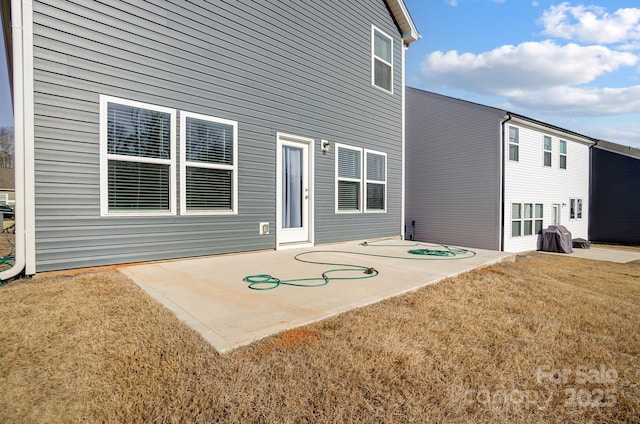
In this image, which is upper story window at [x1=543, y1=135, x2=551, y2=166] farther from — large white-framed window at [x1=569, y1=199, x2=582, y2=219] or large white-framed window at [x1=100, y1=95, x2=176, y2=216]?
large white-framed window at [x1=100, y1=95, x2=176, y2=216]

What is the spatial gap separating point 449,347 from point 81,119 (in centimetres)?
466

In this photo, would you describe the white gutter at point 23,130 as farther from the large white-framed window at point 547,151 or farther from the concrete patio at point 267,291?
the large white-framed window at point 547,151

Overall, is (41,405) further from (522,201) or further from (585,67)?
(585,67)

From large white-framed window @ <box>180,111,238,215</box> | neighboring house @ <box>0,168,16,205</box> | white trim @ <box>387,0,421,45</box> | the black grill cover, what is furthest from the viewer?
neighboring house @ <box>0,168,16,205</box>

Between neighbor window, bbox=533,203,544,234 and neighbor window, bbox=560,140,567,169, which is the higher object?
neighbor window, bbox=560,140,567,169

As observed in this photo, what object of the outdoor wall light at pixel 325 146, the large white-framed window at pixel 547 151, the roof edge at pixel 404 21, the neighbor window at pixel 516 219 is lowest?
the neighbor window at pixel 516 219

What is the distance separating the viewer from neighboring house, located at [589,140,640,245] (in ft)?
52.5

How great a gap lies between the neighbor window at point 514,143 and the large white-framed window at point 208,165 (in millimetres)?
10791

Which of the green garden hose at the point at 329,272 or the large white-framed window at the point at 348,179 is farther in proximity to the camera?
the large white-framed window at the point at 348,179

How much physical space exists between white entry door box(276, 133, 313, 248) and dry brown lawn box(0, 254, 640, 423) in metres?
3.35

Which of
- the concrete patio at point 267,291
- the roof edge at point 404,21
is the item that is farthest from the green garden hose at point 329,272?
the roof edge at point 404,21

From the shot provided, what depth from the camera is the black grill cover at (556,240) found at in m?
12.9

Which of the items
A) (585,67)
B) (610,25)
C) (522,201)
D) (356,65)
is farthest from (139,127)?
(585,67)

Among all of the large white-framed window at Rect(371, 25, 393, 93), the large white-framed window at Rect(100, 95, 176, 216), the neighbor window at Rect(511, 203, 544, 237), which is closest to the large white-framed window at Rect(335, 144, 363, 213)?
the large white-framed window at Rect(371, 25, 393, 93)
